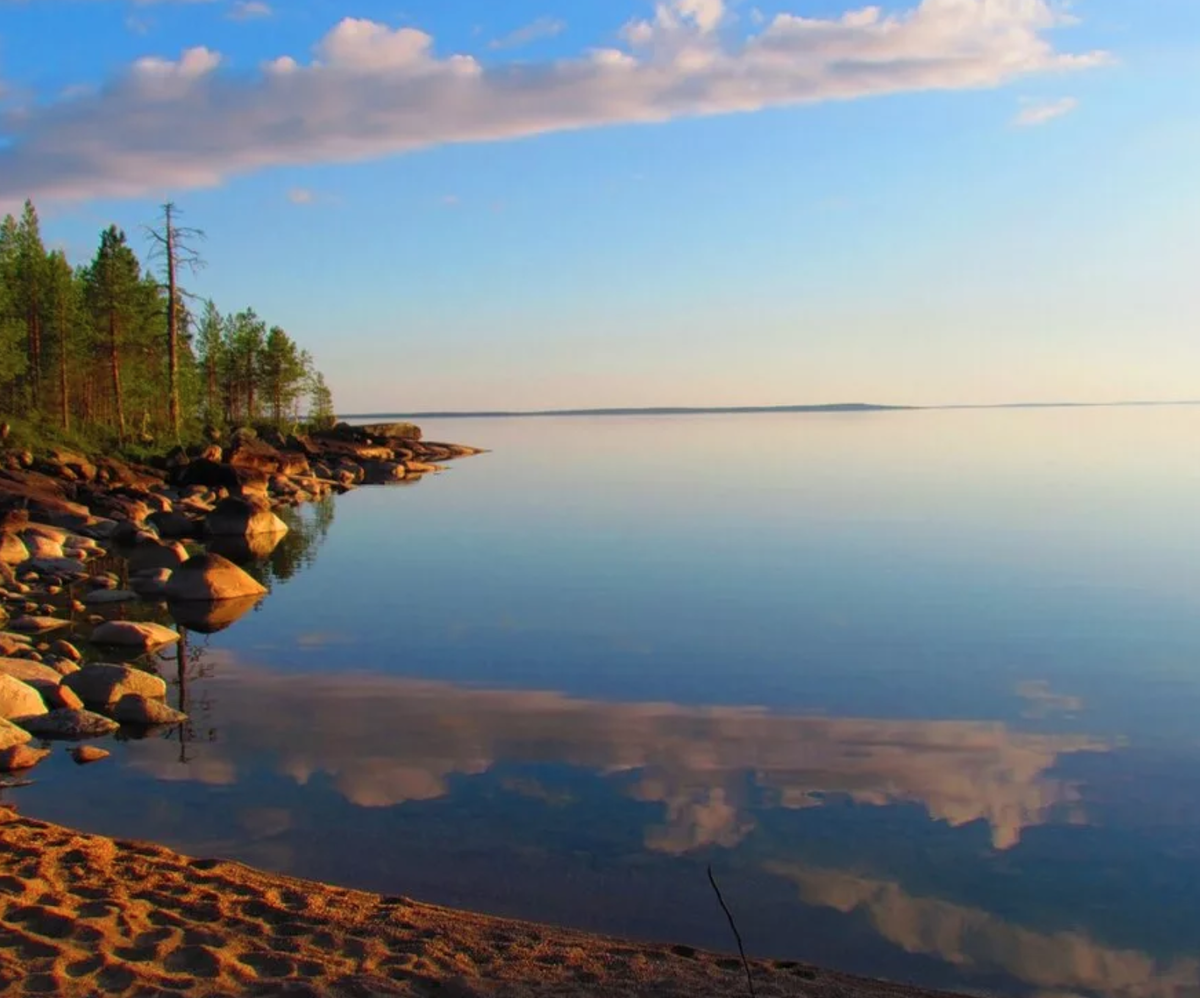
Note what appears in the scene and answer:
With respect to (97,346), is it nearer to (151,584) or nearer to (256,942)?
(151,584)

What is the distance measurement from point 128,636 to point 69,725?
5.35 metres

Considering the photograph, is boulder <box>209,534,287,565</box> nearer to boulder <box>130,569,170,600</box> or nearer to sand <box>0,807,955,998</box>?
boulder <box>130,569,170,600</box>

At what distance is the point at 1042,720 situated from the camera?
13852mm

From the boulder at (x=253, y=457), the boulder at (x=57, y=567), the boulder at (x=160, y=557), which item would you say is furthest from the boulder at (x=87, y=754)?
the boulder at (x=253, y=457)

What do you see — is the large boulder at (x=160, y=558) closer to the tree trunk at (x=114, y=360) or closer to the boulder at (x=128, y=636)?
the boulder at (x=128, y=636)

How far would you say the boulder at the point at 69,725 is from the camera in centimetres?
1279

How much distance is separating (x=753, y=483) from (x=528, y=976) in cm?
4782

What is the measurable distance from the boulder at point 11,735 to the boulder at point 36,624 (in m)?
7.15

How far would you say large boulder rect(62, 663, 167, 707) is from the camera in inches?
550

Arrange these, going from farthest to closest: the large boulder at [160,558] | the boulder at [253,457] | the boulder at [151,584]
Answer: the boulder at [253,457], the large boulder at [160,558], the boulder at [151,584]

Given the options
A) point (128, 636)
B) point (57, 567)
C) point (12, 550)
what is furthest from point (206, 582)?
point (12, 550)

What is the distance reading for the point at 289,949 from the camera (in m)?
7.07

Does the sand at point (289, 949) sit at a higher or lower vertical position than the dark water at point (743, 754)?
higher

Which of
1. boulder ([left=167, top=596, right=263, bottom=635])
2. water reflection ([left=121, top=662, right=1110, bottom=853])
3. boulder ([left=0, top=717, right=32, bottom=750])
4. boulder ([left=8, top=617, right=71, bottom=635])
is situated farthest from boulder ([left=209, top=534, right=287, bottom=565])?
boulder ([left=0, top=717, right=32, bottom=750])
